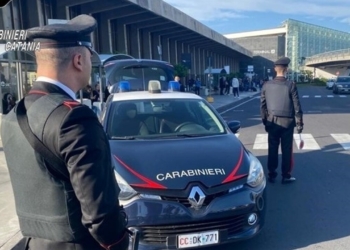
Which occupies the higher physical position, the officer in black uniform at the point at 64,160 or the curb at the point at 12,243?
the officer in black uniform at the point at 64,160

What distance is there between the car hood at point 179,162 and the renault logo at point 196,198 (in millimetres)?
102

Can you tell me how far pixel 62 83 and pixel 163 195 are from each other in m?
2.20

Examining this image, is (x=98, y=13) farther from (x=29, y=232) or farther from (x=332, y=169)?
(x=29, y=232)

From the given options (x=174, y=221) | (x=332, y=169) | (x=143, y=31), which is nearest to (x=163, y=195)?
(x=174, y=221)

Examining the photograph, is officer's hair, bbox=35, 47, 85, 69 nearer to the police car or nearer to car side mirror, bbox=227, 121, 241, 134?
the police car

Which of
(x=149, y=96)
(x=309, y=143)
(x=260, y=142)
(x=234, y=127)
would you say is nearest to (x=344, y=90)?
(x=309, y=143)

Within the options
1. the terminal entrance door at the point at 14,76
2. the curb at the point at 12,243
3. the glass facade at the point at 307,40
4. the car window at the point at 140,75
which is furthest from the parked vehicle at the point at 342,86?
the glass facade at the point at 307,40

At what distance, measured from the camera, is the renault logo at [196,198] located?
3787 millimetres

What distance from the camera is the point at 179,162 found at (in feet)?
13.6

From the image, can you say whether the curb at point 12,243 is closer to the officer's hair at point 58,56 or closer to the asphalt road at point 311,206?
the asphalt road at point 311,206

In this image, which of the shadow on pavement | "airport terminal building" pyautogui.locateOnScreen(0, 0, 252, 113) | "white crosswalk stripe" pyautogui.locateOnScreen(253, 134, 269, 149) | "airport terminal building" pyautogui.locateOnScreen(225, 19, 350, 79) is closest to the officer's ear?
the shadow on pavement

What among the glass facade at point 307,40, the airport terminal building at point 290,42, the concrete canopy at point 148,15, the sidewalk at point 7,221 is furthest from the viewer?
the glass facade at point 307,40

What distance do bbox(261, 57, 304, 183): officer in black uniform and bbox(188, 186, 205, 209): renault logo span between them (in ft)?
10.4

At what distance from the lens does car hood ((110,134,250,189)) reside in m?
3.91
